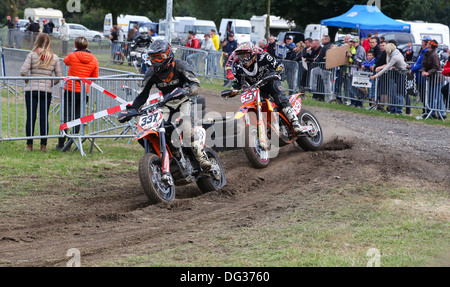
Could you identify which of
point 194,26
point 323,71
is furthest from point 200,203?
point 194,26

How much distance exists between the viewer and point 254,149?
10.4 metres

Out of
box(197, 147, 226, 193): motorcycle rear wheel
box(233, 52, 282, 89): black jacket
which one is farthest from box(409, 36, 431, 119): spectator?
box(197, 147, 226, 193): motorcycle rear wheel

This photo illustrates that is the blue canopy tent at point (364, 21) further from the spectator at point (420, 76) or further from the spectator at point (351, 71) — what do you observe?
the spectator at point (420, 76)

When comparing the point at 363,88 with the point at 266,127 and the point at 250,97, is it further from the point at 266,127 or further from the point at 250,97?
the point at 250,97

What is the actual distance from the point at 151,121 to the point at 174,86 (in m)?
0.85

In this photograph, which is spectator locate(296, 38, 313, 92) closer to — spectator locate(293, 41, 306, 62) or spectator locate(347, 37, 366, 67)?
spectator locate(293, 41, 306, 62)

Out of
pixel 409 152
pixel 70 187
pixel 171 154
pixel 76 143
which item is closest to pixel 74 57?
pixel 76 143

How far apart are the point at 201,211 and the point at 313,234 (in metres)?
1.84

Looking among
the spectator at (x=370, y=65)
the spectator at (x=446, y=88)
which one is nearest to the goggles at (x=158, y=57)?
the spectator at (x=446, y=88)

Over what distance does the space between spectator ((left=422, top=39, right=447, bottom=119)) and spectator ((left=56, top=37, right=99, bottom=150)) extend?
28.8 feet

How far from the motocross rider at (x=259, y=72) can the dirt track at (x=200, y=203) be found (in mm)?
845

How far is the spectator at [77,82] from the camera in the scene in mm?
12211
